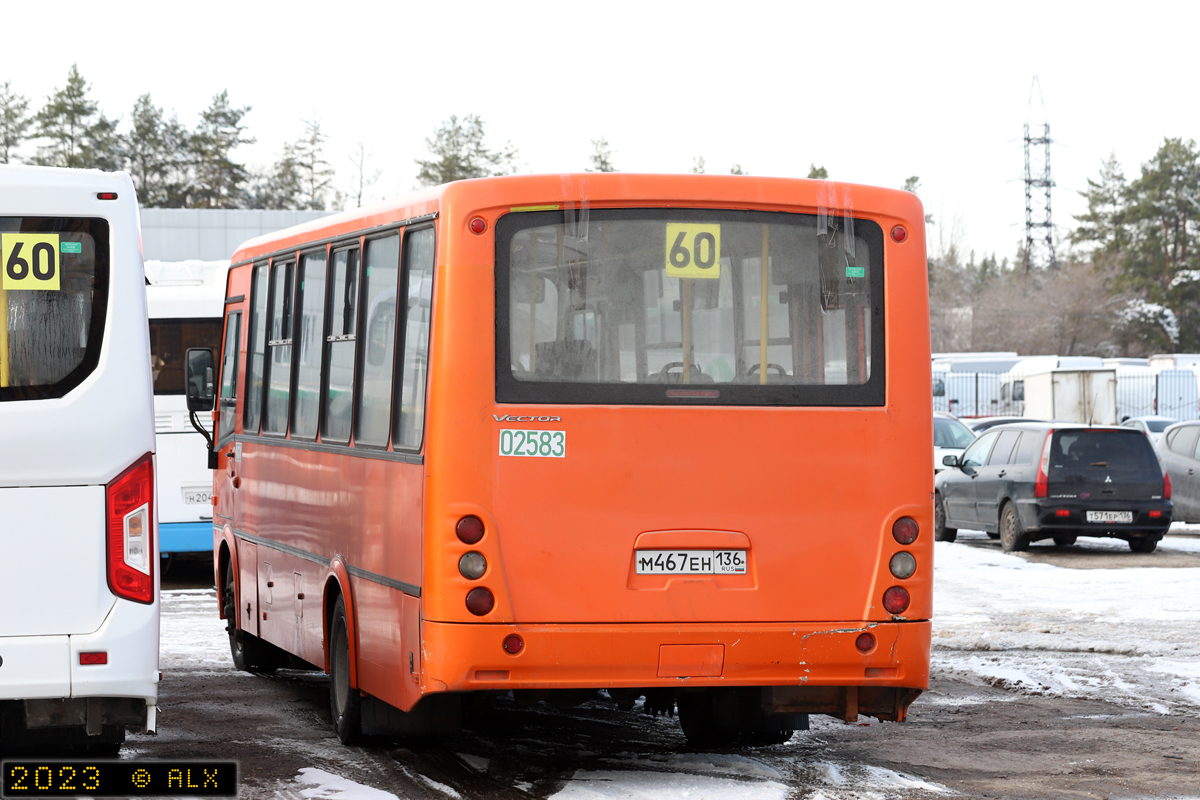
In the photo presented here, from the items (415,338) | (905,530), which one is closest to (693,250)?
(415,338)

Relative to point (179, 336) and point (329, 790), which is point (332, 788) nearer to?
point (329, 790)

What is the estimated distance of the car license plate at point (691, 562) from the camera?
297 inches

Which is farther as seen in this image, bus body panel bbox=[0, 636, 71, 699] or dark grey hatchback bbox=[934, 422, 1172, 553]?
dark grey hatchback bbox=[934, 422, 1172, 553]

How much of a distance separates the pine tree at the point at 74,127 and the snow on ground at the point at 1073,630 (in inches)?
2561

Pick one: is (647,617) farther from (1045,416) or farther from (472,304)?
(1045,416)

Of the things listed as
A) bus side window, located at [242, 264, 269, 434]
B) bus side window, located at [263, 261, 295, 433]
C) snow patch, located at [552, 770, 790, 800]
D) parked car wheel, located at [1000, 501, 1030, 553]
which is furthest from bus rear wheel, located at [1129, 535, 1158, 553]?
snow patch, located at [552, 770, 790, 800]

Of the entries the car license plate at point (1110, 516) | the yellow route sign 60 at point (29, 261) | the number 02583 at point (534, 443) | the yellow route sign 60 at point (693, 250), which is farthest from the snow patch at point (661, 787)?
the car license plate at point (1110, 516)

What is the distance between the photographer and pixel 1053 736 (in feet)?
30.6

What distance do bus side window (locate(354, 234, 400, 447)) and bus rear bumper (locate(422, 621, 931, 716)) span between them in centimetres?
128

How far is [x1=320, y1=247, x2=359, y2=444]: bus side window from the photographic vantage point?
8.88 meters

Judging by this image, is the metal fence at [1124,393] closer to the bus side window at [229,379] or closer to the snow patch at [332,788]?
the bus side window at [229,379]

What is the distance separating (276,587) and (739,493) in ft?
13.1

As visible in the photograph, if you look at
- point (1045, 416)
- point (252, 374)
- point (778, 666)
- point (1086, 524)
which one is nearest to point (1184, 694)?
point (778, 666)

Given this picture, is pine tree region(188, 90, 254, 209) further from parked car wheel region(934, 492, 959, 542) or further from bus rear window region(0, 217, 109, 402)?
bus rear window region(0, 217, 109, 402)
